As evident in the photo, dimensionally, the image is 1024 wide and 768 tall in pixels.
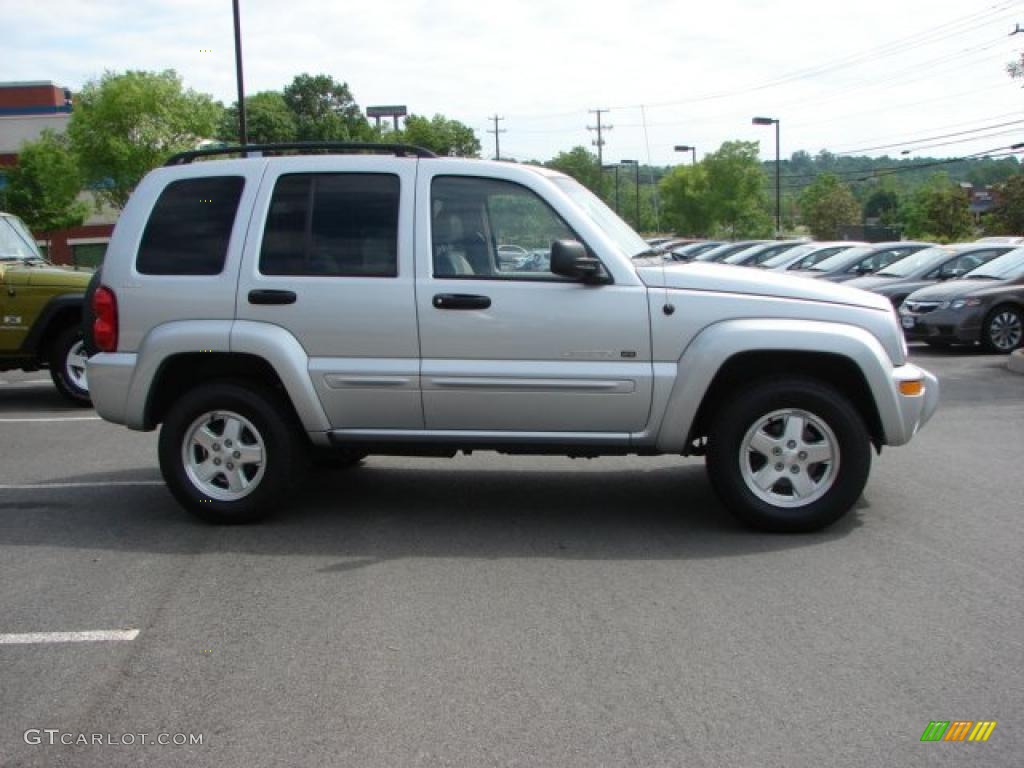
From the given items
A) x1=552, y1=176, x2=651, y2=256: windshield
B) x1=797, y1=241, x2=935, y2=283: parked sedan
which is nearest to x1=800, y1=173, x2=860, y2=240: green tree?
x1=797, y1=241, x2=935, y2=283: parked sedan

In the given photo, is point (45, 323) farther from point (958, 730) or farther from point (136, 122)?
point (136, 122)

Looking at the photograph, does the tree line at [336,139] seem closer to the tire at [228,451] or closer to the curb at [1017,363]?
the tire at [228,451]

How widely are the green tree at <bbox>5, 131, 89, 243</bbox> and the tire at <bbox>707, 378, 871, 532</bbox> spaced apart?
4651cm

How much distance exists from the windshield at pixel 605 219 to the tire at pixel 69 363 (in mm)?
6744

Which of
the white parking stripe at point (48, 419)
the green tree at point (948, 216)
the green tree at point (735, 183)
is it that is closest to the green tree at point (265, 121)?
the green tree at point (735, 183)

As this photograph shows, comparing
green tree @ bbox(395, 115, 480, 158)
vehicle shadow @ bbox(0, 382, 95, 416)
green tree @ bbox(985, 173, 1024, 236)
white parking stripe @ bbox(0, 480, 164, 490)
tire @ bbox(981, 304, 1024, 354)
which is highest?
green tree @ bbox(395, 115, 480, 158)

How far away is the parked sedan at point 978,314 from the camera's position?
15414 millimetres

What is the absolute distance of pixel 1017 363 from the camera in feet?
44.2

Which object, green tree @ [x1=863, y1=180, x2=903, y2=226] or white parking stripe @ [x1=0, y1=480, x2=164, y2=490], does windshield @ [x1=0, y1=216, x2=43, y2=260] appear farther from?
green tree @ [x1=863, y1=180, x2=903, y2=226]

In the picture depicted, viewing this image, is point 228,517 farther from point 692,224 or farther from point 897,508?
point 692,224

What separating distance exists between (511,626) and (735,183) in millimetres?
66261

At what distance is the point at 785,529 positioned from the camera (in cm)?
616

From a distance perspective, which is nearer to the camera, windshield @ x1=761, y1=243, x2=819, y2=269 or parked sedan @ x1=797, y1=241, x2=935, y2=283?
parked sedan @ x1=797, y1=241, x2=935, y2=283

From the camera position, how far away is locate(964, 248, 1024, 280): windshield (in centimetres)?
1593
